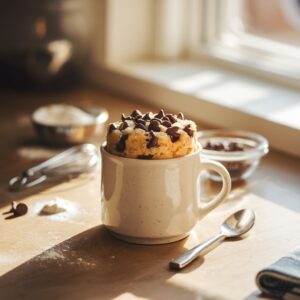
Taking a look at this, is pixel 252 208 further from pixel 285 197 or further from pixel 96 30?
pixel 96 30

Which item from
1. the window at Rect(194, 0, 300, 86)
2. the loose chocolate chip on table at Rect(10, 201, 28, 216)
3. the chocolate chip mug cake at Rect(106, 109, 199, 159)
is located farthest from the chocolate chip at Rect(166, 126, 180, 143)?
the window at Rect(194, 0, 300, 86)

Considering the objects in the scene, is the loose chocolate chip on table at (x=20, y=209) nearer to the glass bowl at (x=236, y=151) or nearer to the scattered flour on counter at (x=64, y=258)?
the scattered flour on counter at (x=64, y=258)

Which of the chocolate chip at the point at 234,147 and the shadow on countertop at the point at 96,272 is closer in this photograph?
the shadow on countertop at the point at 96,272

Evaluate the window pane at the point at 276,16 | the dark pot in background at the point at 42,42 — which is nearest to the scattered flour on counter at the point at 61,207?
the dark pot in background at the point at 42,42

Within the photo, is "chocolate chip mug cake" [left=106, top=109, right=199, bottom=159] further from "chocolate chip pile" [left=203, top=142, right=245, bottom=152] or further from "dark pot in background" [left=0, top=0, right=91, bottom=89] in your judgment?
"dark pot in background" [left=0, top=0, right=91, bottom=89]

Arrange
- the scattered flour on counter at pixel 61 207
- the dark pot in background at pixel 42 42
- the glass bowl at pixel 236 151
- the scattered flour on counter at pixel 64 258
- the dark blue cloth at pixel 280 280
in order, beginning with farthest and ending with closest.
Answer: the dark pot in background at pixel 42 42, the glass bowl at pixel 236 151, the scattered flour on counter at pixel 61 207, the scattered flour on counter at pixel 64 258, the dark blue cloth at pixel 280 280

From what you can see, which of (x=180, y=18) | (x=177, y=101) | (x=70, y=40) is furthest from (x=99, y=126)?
(x=180, y=18)

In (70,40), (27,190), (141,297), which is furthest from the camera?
(70,40)
